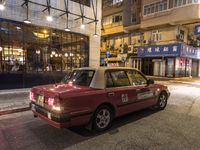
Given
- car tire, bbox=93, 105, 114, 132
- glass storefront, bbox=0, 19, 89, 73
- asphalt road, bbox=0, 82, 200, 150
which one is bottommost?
asphalt road, bbox=0, 82, 200, 150

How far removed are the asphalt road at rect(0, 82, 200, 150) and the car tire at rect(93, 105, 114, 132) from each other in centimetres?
16

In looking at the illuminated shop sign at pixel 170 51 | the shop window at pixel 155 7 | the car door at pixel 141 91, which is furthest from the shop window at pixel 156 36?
the car door at pixel 141 91

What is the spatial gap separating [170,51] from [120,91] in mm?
19323

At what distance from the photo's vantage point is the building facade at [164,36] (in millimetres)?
20127

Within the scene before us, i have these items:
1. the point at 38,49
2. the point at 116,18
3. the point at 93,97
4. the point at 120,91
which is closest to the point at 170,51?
the point at 116,18

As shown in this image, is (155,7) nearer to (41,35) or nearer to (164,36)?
(164,36)

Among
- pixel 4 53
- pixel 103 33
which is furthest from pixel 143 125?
pixel 103 33

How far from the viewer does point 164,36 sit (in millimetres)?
22812

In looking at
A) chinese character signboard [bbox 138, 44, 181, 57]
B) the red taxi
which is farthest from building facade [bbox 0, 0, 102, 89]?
chinese character signboard [bbox 138, 44, 181, 57]

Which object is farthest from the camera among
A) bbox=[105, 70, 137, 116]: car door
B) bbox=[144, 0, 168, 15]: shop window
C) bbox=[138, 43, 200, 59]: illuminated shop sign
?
bbox=[144, 0, 168, 15]: shop window

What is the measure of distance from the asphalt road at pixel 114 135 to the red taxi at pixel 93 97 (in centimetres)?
37

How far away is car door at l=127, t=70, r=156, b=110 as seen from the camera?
4965mm

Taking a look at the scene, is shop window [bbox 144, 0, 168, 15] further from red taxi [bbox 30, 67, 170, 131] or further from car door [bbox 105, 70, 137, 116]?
car door [bbox 105, 70, 137, 116]

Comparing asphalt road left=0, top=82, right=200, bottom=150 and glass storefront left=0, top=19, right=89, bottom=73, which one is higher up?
glass storefront left=0, top=19, right=89, bottom=73
